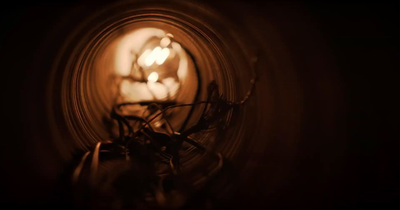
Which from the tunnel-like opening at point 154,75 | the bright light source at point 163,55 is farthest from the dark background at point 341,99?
the bright light source at point 163,55

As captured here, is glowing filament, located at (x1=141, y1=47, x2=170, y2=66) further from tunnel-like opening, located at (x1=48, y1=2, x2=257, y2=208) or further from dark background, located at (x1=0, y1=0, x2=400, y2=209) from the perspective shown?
dark background, located at (x1=0, y1=0, x2=400, y2=209)

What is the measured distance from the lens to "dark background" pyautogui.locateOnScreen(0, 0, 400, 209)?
2.15ft

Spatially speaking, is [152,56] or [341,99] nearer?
[341,99]

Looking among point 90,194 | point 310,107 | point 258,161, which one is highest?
point 310,107

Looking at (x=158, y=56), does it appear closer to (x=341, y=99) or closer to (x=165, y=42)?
(x=165, y=42)

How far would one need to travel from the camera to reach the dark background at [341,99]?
66 centimetres

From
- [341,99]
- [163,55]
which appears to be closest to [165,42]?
[163,55]

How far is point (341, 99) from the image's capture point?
0.70 metres

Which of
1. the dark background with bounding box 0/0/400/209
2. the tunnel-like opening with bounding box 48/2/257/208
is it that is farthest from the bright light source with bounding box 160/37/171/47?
the dark background with bounding box 0/0/400/209

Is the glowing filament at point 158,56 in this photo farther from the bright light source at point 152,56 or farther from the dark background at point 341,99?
the dark background at point 341,99

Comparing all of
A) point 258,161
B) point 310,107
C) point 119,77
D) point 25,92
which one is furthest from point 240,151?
point 119,77

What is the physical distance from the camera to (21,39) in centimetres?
65

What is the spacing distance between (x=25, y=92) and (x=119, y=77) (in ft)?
1.80

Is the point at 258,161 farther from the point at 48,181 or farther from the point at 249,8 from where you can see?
the point at 48,181
